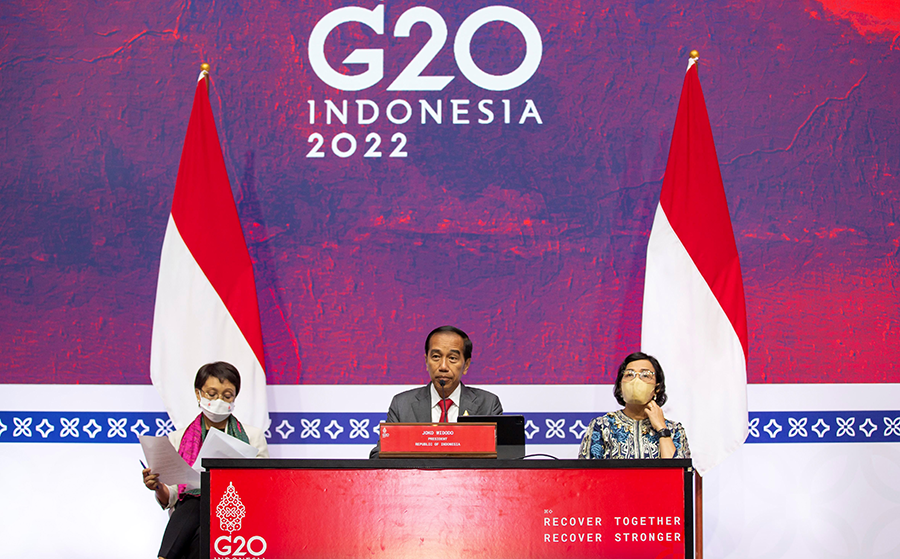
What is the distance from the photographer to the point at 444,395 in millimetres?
2877

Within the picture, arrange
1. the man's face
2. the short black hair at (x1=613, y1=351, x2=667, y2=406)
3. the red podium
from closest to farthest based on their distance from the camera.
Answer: the red podium
the short black hair at (x1=613, y1=351, x2=667, y2=406)
the man's face

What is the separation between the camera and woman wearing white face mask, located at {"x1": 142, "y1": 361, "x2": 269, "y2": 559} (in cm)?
260

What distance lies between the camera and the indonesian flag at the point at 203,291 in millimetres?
3213

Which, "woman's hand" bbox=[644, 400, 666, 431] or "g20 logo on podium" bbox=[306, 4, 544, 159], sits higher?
"g20 logo on podium" bbox=[306, 4, 544, 159]

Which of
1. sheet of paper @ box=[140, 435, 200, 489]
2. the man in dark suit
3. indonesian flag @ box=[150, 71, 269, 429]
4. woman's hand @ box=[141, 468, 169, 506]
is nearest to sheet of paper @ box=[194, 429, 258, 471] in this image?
sheet of paper @ box=[140, 435, 200, 489]

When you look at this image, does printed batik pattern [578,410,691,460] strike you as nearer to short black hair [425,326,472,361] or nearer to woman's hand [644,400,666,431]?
woman's hand [644,400,666,431]

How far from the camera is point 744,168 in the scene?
11.9 feet

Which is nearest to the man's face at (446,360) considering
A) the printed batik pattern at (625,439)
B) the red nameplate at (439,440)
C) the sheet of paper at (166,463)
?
the printed batik pattern at (625,439)

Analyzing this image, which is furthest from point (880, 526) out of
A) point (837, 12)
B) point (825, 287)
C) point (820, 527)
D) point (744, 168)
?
point (837, 12)

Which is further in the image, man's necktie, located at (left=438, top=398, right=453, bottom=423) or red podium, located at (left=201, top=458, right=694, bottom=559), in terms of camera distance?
man's necktie, located at (left=438, top=398, right=453, bottom=423)

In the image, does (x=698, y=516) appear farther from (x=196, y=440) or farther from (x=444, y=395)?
(x=196, y=440)

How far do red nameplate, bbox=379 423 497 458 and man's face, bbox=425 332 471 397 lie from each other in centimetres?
86

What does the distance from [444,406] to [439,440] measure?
0.93 metres

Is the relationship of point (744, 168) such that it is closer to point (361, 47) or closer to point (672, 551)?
point (361, 47)
